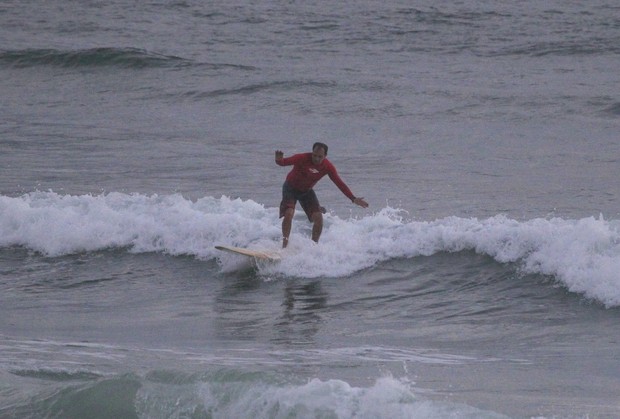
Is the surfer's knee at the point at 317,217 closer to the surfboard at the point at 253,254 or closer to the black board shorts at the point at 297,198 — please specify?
the black board shorts at the point at 297,198

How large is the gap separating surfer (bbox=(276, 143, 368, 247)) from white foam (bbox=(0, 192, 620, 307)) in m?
0.36

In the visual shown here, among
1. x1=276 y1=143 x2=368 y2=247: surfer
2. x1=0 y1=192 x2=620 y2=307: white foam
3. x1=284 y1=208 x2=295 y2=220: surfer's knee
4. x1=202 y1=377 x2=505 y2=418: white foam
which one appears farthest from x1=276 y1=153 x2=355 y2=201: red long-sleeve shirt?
x1=202 y1=377 x2=505 y2=418: white foam

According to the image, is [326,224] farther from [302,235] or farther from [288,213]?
[288,213]

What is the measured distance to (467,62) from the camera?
2588cm

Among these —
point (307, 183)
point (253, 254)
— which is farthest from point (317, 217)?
point (253, 254)

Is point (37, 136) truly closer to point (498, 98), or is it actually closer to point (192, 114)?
point (192, 114)

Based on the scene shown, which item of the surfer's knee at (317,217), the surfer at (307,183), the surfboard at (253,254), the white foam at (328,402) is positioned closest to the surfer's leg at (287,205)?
the surfer at (307,183)

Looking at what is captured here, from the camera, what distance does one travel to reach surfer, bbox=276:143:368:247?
11523 millimetres

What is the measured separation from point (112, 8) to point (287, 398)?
29.0m

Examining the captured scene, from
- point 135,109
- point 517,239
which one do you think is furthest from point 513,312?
point 135,109

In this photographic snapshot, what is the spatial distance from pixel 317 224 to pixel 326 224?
54.1 inches

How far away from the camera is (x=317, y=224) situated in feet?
39.4

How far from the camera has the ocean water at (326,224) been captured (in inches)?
287

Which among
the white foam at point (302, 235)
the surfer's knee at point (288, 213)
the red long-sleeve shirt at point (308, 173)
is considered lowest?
the white foam at point (302, 235)
